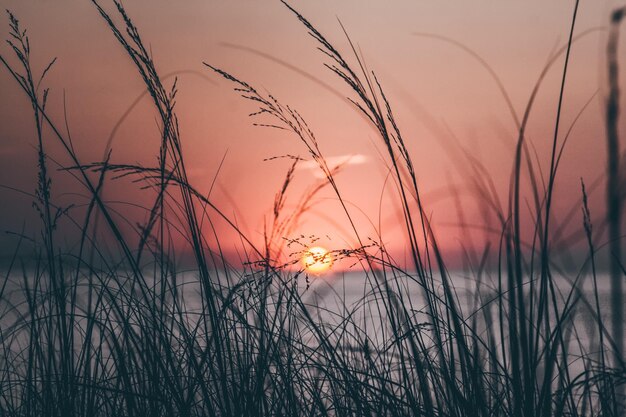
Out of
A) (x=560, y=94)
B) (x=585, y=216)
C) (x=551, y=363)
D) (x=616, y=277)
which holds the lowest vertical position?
(x=551, y=363)

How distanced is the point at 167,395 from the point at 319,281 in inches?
39.1

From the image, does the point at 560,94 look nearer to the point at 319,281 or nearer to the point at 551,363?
the point at 551,363

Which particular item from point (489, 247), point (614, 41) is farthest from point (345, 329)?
point (614, 41)

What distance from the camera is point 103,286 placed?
1.83 metres

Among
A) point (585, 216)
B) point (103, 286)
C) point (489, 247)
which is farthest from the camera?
point (489, 247)

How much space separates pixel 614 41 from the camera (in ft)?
4.36

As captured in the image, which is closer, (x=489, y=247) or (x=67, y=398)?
(x=67, y=398)

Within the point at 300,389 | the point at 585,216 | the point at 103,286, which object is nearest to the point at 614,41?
the point at 585,216

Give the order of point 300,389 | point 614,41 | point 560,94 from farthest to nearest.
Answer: point 300,389 < point 560,94 < point 614,41

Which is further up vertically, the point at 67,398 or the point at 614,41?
the point at 614,41

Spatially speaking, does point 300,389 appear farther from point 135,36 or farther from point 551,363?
point 135,36

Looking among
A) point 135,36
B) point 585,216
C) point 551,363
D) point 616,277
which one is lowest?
point 551,363

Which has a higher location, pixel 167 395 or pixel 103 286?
pixel 103 286

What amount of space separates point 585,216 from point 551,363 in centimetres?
38
